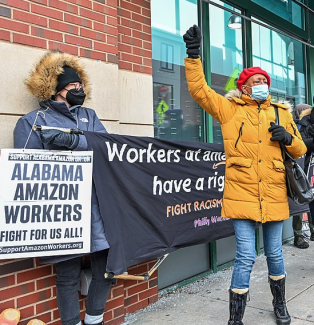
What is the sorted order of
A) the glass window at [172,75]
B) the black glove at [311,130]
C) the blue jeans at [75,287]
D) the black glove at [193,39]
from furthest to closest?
the glass window at [172,75]
the black glove at [311,130]
the black glove at [193,39]
the blue jeans at [75,287]

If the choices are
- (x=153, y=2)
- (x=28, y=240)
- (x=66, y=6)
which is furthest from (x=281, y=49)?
(x=28, y=240)

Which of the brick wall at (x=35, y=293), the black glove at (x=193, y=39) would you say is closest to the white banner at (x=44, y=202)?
the brick wall at (x=35, y=293)

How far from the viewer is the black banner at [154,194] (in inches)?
117

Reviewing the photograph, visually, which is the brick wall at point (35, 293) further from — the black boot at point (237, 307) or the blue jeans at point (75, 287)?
the black boot at point (237, 307)

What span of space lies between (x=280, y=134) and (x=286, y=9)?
451 cm

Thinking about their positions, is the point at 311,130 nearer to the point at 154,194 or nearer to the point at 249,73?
the point at 249,73

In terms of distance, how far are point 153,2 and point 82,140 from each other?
2.36 meters

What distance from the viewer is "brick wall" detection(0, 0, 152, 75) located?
2875 millimetres

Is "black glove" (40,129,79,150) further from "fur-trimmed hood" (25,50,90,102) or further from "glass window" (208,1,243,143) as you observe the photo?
"glass window" (208,1,243,143)

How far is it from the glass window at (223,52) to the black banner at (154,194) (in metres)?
1.21

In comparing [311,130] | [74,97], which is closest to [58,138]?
[74,97]

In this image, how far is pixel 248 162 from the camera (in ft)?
10.1

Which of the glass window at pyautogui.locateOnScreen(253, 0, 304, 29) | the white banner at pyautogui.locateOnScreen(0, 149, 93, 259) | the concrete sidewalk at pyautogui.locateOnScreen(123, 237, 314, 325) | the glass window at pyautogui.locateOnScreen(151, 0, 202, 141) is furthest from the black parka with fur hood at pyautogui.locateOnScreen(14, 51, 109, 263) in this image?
the glass window at pyautogui.locateOnScreen(253, 0, 304, 29)

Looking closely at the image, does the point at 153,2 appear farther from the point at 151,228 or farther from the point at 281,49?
the point at 281,49
